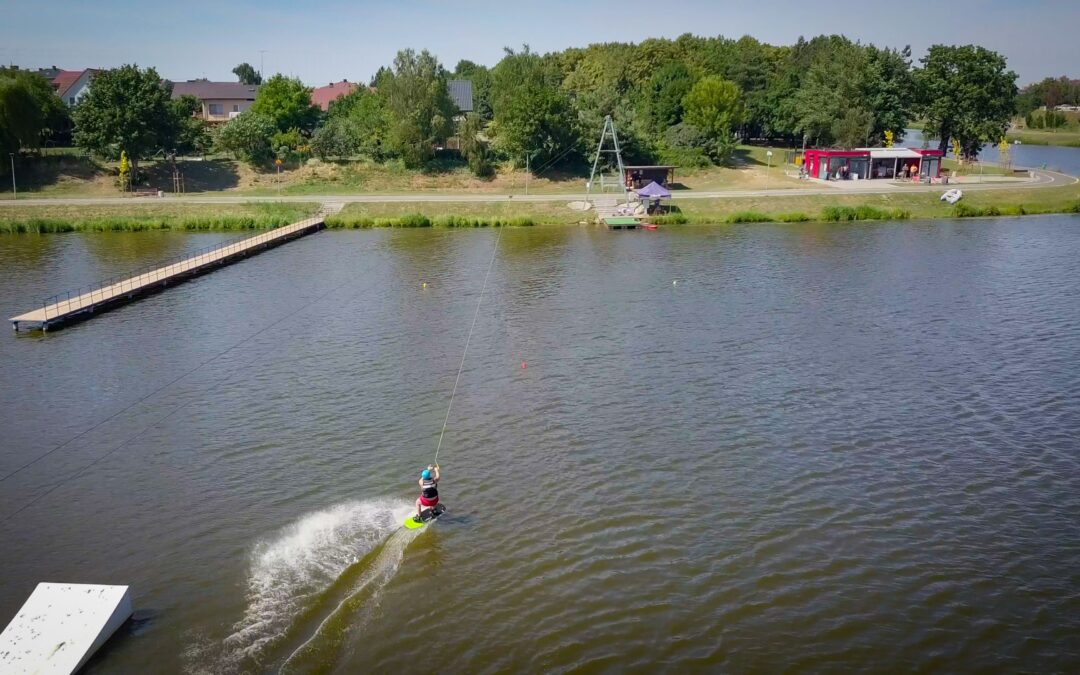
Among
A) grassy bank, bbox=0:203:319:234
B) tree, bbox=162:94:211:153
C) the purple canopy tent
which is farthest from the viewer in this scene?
tree, bbox=162:94:211:153

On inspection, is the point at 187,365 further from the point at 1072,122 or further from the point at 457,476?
the point at 1072,122

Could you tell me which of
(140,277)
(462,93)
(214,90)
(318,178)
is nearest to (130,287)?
(140,277)

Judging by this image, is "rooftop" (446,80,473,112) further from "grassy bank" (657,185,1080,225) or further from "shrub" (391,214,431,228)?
"grassy bank" (657,185,1080,225)

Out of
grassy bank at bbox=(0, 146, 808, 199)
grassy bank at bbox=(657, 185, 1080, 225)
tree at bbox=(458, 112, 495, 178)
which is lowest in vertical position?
grassy bank at bbox=(657, 185, 1080, 225)

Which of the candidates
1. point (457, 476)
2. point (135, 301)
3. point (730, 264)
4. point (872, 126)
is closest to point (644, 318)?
point (730, 264)

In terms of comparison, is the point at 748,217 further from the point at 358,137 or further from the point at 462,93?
the point at 462,93

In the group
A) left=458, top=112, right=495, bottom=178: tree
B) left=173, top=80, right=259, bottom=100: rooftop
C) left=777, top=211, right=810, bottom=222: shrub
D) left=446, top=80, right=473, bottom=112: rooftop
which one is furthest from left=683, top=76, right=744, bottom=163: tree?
left=173, top=80, right=259, bottom=100: rooftop
